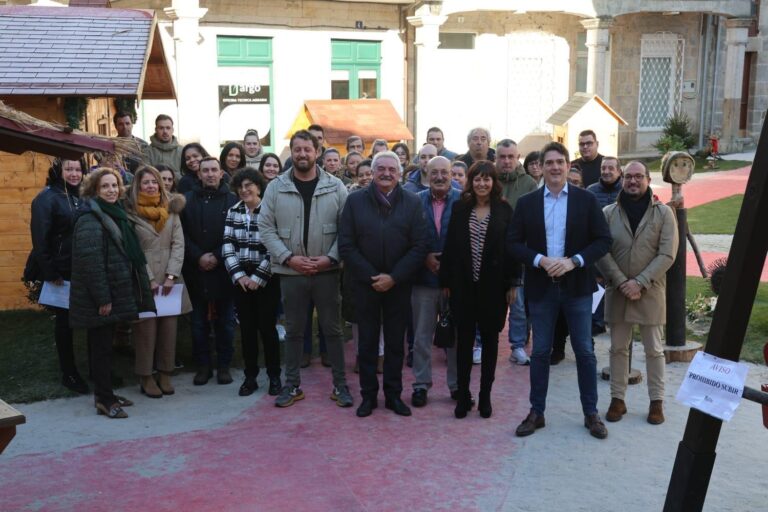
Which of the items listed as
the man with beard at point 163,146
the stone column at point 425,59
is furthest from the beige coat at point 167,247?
the stone column at point 425,59

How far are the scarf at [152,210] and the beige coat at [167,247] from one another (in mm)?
37

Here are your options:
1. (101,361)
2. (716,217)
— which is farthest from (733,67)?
(101,361)

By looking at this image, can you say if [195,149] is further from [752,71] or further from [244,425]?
[752,71]

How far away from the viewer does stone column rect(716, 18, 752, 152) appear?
2466 centimetres

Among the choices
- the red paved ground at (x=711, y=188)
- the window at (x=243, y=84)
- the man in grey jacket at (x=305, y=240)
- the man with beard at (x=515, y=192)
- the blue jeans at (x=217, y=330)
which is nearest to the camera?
the man in grey jacket at (x=305, y=240)

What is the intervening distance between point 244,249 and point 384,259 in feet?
4.16

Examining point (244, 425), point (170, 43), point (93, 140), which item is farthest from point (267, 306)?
point (170, 43)

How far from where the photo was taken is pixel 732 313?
162 inches

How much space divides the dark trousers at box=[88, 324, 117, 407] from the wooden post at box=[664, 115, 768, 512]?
4.22 metres

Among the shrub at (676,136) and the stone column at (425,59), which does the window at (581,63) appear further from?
the stone column at (425,59)

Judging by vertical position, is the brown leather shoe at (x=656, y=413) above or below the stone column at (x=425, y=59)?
below

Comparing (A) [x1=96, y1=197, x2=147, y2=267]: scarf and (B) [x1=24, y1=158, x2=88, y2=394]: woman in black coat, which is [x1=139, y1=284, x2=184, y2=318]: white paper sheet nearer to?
(A) [x1=96, y1=197, x2=147, y2=267]: scarf

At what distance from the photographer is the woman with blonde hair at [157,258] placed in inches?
278

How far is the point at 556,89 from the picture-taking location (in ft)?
77.5
